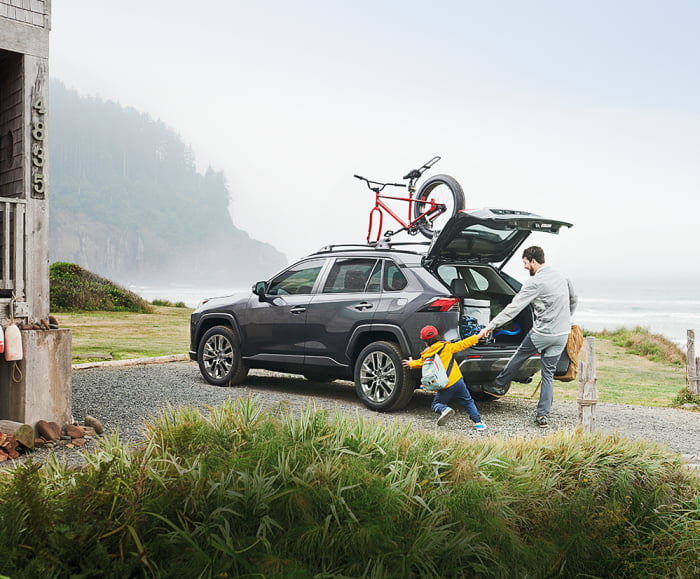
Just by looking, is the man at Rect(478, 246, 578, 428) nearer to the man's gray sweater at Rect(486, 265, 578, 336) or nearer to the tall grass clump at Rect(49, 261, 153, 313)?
the man's gray sweater at Rect(486, 265, 578, 336)

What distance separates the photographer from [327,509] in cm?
380

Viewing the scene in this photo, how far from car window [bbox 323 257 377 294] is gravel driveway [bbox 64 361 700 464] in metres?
1.33

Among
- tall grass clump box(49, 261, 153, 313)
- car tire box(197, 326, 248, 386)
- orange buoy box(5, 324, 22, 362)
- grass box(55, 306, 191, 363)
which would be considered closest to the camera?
orange buoy box(5, 324, 22, 362)

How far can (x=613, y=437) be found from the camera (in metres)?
6.02

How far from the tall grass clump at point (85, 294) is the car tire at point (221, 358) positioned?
17.7m

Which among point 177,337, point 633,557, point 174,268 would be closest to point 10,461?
point 633,557

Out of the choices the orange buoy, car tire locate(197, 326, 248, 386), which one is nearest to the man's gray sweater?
car tire locate(197, 326, 248, 386)

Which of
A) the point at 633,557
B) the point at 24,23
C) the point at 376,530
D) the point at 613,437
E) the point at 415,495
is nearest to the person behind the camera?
the point at 376,530

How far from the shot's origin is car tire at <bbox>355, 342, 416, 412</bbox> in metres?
8.24

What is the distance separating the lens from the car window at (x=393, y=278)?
852cm

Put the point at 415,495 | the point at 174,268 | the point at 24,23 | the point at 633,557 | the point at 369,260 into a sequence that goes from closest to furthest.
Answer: the point at 415,495 < the point at 633,557 < the point at 24,23 < the point at 369,260 < the point at 174,268

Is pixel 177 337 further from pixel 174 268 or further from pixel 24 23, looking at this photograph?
pixel 174 268

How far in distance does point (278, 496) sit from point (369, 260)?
5526 millimetres

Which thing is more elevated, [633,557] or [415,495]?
[415,495]
